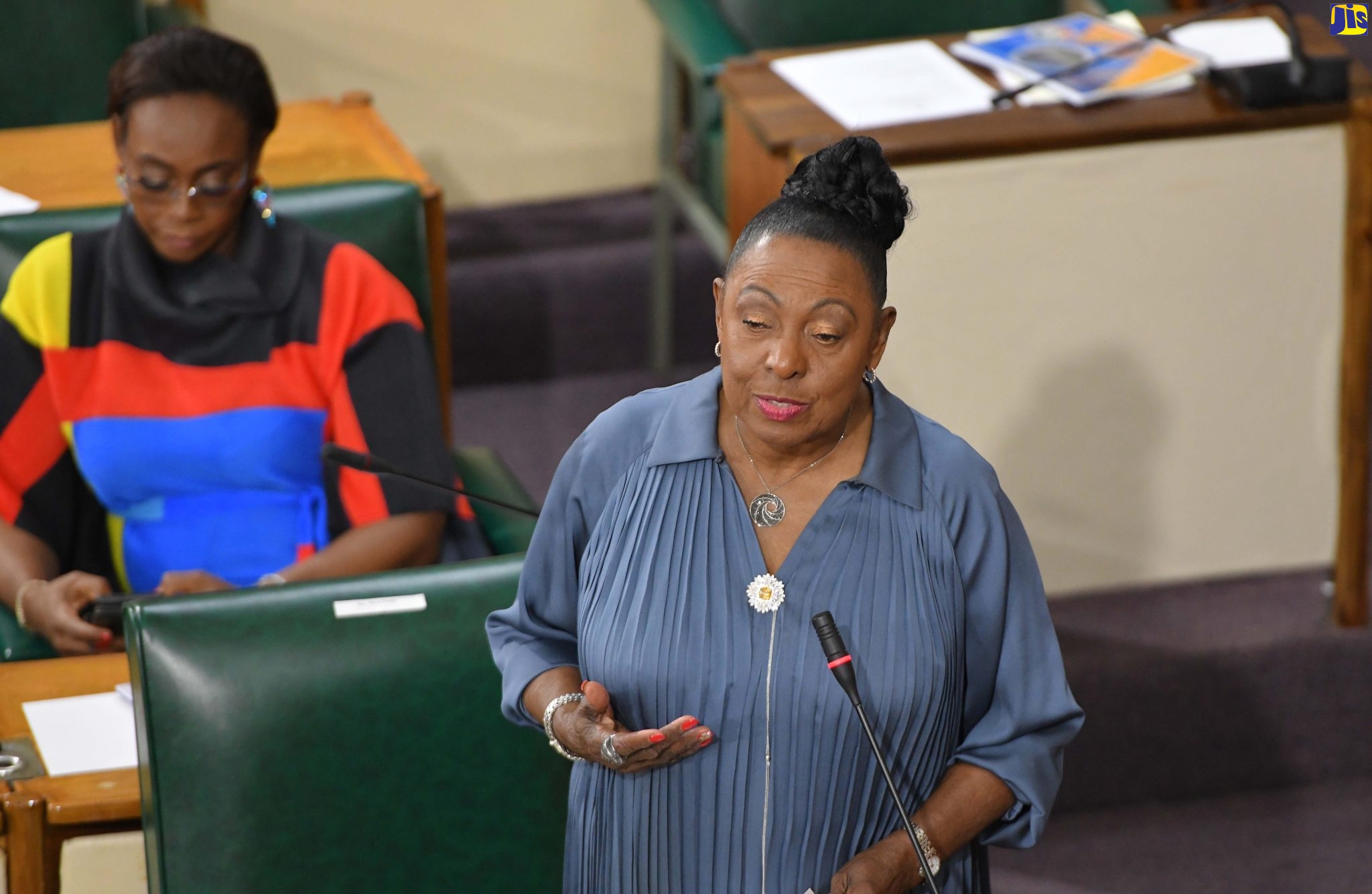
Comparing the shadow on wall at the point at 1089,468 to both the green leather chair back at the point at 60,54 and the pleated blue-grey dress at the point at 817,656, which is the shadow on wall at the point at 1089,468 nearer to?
the pleated blue-grey dress at the point at 817,656

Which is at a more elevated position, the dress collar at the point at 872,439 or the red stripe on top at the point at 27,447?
the dress collar at the point at 872,439

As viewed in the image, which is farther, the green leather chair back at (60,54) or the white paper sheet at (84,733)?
the green leather chair back at (60,54)

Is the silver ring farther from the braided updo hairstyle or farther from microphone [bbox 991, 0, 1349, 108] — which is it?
microphone [bbox 991, 0, 1349, 108]

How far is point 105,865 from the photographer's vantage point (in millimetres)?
1746

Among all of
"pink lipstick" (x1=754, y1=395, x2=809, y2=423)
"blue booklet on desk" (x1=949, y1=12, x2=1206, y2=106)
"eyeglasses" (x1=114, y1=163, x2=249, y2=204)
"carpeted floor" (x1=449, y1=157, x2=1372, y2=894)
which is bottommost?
"carpeted floor" (x1=449, y1=157, x2=1372, y2=894)

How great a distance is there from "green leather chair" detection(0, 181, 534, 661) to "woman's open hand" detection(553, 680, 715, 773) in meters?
0.92

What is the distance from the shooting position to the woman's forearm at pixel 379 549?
7.43ft

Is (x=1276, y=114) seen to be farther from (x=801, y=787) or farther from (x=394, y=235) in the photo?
(x=801, y=787)

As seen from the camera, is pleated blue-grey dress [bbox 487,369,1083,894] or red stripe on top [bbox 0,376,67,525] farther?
red stripe on top [bbox 0,376,67,525]

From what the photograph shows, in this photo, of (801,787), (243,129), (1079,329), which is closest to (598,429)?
(801,787)

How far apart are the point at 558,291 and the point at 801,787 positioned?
270 centimetres

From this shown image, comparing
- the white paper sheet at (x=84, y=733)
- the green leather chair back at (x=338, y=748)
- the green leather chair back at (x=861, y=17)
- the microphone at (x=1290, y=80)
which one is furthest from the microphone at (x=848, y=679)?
the green leather chair back at (x=861, y=17)

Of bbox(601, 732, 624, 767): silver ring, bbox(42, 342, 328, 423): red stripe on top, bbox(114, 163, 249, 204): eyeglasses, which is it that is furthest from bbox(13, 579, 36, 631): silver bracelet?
bbox(601, 732, 624, 767): silver ring

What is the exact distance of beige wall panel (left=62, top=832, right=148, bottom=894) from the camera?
173 centimetres
